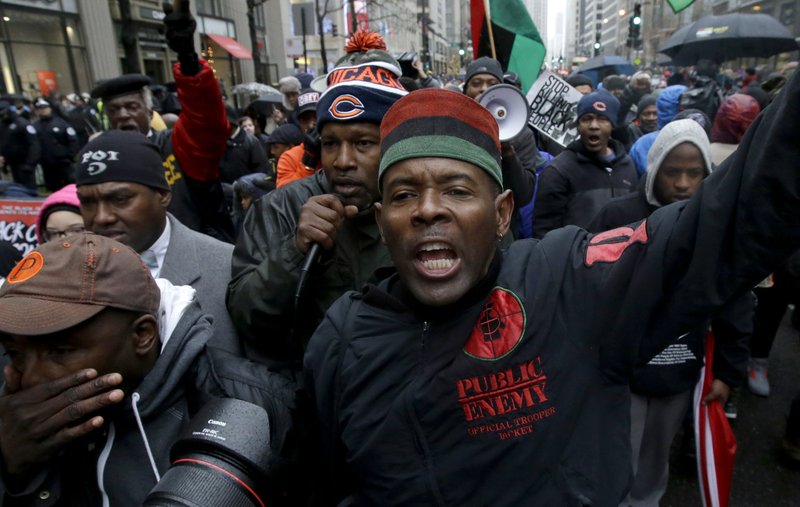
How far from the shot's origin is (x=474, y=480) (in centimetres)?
132

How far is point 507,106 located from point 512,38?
273cm

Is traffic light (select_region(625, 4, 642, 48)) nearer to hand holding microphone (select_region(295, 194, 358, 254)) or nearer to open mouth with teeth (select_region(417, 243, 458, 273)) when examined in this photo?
hand holding microphone (select_region(295, 194, 358, 254))

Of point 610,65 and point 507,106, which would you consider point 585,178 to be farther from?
point 610,65

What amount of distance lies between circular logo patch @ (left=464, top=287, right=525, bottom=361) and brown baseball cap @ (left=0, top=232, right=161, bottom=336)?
94 cm

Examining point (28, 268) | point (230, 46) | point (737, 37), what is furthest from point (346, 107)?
point (230, 46)

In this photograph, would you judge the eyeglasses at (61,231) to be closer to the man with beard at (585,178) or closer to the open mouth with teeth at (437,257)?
the open mouth with teeth at (437,257)

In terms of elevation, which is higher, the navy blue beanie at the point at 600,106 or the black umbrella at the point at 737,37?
the black umbrella at the point at 737,37

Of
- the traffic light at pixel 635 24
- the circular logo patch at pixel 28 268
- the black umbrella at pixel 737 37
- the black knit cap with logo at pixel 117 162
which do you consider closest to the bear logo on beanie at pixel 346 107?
the black knit cap with logo at pixel 117 162

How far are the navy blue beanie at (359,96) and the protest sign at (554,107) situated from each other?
3.25 m

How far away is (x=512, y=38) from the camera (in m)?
5.21

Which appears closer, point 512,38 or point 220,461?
point 220,461

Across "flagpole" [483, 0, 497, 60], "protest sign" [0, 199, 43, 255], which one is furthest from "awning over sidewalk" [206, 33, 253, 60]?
"protest sign" [0, 199, 43, 255]

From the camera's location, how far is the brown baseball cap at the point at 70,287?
1.36 metres

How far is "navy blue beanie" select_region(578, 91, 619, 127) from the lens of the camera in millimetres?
4375
